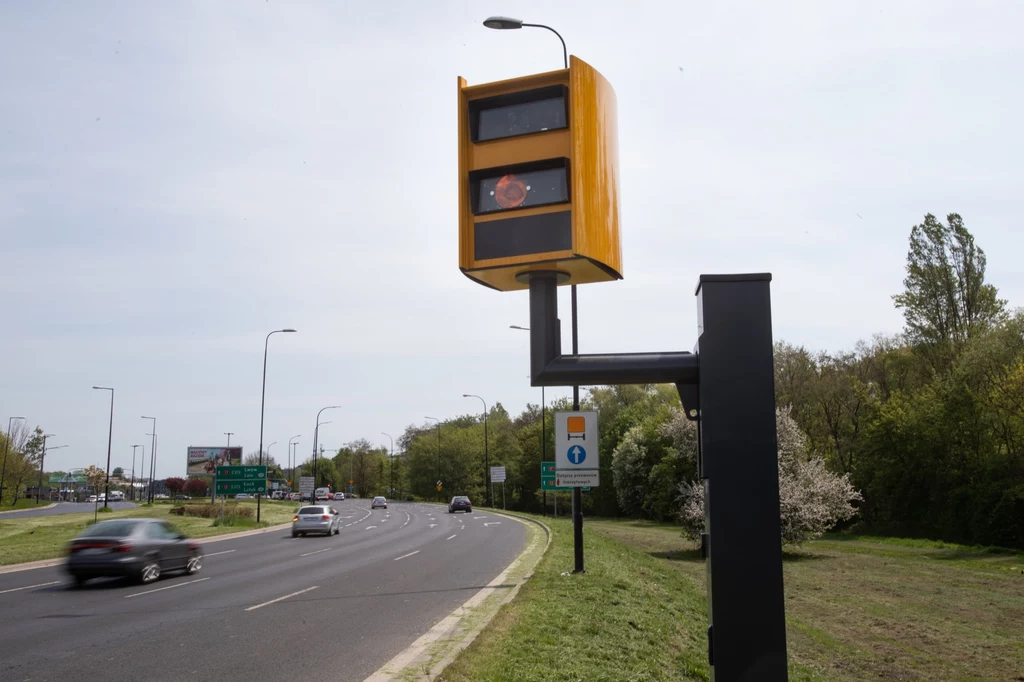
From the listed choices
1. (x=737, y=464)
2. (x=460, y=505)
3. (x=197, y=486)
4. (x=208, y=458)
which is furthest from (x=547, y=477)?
(x=197, y=486)

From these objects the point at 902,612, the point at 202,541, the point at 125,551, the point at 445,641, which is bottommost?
the point at 902,612

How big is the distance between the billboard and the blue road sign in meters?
36.6

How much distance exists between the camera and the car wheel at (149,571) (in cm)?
1775

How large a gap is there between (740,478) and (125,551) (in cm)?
1634

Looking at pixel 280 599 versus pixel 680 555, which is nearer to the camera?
pixel 280 599

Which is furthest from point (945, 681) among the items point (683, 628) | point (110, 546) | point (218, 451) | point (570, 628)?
point (218, 451)

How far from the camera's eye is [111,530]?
17625 mm

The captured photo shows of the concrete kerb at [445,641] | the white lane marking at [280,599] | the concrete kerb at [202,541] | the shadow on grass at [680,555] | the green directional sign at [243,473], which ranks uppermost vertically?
the green directional sign at [243,473]

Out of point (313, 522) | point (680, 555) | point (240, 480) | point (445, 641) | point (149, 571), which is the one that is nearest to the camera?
point (445, 641)

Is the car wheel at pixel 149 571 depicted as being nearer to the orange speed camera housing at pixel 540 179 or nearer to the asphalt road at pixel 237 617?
the asphalt road at pixel 237 617

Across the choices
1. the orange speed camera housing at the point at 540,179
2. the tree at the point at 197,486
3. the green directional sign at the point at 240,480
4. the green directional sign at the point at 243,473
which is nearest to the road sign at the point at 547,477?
the orange speed camera housing at the point at 540,179

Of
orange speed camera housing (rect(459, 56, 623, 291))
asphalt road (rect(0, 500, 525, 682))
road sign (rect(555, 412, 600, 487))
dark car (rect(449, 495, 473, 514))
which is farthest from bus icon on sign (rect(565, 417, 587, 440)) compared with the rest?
dark car (rect(449, 495, 473, 514))

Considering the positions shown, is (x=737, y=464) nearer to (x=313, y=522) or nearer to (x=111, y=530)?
(x=111, y=530)

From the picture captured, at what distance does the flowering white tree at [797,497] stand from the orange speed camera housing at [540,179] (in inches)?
1060
